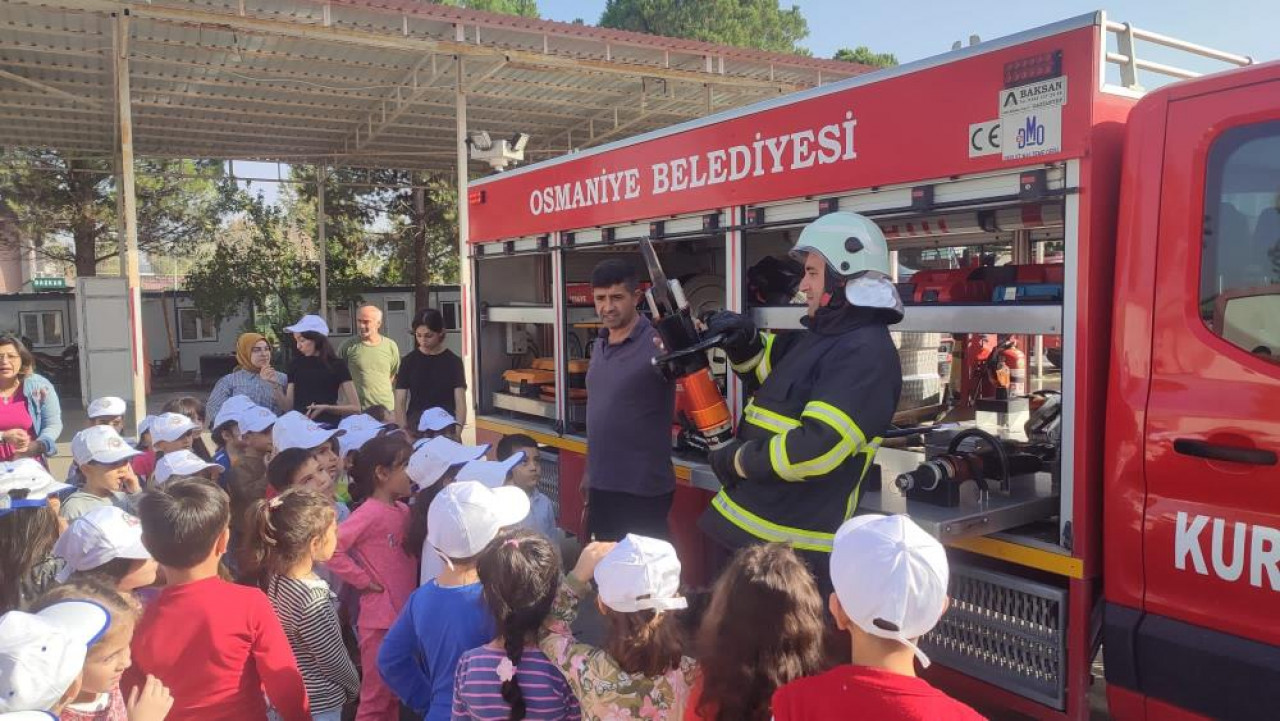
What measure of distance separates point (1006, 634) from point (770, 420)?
948mm

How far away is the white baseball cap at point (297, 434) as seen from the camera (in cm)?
364

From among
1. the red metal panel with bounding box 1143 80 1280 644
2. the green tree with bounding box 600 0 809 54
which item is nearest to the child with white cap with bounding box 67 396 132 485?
the red metal panel with bounding box 1143 80 1280 644

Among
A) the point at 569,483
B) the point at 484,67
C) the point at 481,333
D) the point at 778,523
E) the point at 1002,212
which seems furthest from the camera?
the point at 484,67

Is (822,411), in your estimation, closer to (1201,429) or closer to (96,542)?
(1201,429)

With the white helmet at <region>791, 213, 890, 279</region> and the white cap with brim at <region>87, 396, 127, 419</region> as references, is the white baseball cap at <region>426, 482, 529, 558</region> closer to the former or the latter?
the white helmet at <region>791, 213, 890, 279</region>

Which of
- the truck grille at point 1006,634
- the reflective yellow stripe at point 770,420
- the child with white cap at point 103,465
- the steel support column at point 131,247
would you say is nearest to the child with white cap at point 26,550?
the child with white cap at point 103,465

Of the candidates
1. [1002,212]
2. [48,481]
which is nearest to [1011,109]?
[1002,212]

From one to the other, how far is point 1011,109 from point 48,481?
3.39 m

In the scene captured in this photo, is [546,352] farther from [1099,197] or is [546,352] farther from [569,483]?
[1099,197]

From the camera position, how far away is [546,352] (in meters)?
5.90

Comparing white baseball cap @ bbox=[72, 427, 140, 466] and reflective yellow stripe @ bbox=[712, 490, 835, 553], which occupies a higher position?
white baseball cap @ bbox=[72, 427, 140, 466]

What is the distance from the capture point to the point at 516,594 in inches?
81.9

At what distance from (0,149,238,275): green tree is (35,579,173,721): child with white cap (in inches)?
736

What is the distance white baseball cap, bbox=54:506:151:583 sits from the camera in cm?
239
